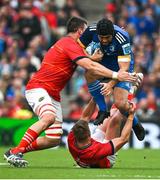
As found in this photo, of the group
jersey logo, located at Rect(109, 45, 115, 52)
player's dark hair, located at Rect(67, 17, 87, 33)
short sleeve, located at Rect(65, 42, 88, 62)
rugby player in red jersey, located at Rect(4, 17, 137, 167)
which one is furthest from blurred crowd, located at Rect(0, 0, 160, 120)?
short sleeve, located at Rect(65, 42, 88, 62)

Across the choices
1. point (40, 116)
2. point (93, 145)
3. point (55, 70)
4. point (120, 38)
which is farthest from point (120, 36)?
point (93, 145)

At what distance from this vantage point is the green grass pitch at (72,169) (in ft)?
46.5

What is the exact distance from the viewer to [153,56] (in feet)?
90.0

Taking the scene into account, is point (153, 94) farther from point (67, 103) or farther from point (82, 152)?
point (82, 152)

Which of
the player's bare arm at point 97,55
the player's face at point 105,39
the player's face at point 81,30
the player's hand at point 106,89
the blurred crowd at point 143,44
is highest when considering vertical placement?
the player's face at point 81,30

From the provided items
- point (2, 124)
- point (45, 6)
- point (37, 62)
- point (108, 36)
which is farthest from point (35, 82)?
point (45, 6)

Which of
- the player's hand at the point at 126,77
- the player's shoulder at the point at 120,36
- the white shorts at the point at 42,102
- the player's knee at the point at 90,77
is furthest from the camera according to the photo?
the player's knee at the point at 90,77

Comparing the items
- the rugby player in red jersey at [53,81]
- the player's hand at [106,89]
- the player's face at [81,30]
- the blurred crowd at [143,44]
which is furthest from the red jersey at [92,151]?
the blurred crowd at [143,44]

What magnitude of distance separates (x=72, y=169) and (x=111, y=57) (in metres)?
2.29

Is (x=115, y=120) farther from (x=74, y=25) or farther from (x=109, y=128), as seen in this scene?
(x=74, y=25)

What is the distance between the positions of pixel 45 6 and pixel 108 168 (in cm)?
1463

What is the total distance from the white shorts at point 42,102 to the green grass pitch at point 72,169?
90 centimetres

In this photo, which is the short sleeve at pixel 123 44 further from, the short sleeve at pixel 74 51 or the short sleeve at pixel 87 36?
the short sleeve at pixel 74 51

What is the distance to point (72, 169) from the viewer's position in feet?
51.2
